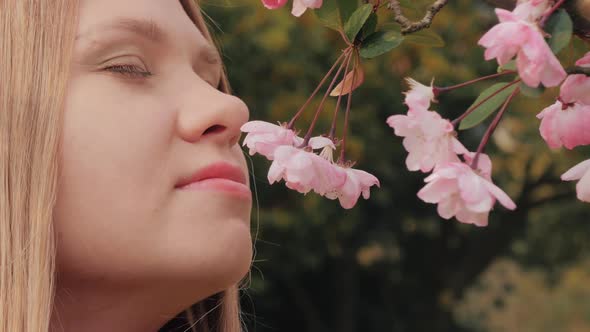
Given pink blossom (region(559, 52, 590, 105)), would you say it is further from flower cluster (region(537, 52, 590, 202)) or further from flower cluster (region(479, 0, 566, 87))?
flower cluster (region(479, 0, 566, 87))

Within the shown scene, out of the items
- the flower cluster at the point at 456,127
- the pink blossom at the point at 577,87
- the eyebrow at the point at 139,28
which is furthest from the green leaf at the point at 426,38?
the eyebrow at the point at 139,28

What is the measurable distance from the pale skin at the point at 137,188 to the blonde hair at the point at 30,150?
3 centimetres

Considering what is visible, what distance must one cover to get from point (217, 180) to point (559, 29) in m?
0.78

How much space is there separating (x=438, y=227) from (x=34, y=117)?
10.1 meters

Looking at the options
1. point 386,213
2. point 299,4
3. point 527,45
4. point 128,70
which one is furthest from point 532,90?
point 386,213

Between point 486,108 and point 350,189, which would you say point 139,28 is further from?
point 486,108

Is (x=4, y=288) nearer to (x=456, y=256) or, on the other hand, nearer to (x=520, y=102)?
(x=520, y=102)

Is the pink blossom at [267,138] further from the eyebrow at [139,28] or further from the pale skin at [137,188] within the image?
the eyebrow at [139,28]

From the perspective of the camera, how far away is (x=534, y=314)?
75.3ft

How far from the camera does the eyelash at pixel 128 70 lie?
5.68 ft

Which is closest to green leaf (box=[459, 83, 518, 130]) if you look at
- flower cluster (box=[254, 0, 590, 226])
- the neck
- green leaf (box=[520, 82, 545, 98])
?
flower cluster (box=[254, 0, 590, 226])

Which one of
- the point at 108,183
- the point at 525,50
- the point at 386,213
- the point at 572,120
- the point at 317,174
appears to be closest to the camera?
the point at 525,50

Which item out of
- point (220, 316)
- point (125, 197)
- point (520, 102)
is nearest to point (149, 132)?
point (125, 197)

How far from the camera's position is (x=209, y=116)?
5.62ft
